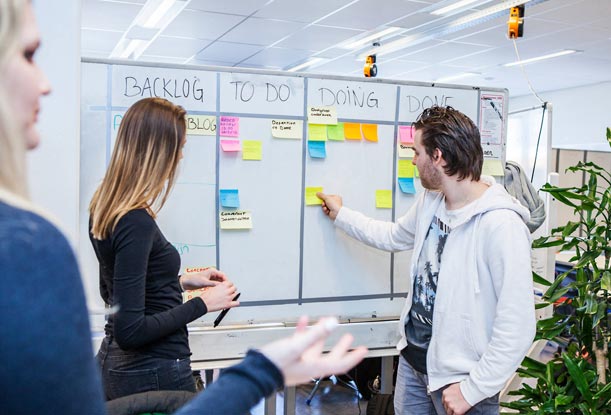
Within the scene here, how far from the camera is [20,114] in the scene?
527 millimetres

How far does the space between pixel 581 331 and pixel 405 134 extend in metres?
0.95

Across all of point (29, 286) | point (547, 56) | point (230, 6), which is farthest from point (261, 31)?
point (29, 286)

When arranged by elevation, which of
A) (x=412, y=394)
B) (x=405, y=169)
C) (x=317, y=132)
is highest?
(x=317, y=132)

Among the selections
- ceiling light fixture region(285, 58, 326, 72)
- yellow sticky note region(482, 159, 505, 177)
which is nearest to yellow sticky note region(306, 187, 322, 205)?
yellow sticky note region(482, 159, 505, 177)

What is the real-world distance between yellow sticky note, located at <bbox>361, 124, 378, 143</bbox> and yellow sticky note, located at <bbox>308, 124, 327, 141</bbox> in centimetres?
16

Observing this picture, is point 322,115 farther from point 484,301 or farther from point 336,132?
point 484,301

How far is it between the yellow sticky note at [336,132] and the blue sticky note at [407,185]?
30 centimetres

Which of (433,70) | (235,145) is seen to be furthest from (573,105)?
(235,145)

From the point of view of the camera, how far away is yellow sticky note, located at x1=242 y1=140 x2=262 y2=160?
81.5 inches

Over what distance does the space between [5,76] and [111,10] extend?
5276mm

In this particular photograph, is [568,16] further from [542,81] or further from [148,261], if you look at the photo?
[148,261]

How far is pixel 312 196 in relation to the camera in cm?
217

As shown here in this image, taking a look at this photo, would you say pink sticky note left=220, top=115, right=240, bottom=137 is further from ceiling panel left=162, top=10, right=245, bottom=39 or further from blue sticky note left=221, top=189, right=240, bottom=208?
ceiling panel left=162, top=10, right=245, bottom=39

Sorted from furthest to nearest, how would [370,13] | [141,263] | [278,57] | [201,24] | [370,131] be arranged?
[278,57] < [201,24] < [370,13] < [370,131] < [141,263]
